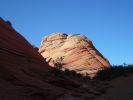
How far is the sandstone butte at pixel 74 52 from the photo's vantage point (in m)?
38.8

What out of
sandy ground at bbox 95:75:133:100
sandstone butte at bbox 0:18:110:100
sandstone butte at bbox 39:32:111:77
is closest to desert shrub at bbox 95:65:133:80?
sandy ground at bbox 95:75:133:100

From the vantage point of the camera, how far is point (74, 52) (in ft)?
136

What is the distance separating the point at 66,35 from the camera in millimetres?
47188

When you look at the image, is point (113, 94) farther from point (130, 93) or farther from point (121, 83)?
point (121, 83)

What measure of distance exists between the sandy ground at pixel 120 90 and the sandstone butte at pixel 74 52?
14.0 meters

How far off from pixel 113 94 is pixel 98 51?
27.3 m

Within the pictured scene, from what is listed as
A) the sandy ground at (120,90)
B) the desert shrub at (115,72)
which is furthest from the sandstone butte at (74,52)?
the sandy ground at (120,90)

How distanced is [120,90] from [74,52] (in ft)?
75.7

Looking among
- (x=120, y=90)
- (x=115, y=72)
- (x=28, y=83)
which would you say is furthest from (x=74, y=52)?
(x=28, y=83)

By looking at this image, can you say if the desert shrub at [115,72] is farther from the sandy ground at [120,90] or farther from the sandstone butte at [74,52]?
the sandstone butte at [74,52]

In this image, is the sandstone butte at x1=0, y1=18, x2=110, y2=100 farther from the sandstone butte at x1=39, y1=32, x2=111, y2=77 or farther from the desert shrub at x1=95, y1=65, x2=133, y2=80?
the sandstone butte at x1=39, y1=32, x2=111, y2=77

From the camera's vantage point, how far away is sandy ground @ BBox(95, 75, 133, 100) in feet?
55.4

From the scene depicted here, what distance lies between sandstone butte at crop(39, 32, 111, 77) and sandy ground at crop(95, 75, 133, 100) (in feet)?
46.1

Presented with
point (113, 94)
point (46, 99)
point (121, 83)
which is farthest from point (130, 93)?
point (46, 99)
